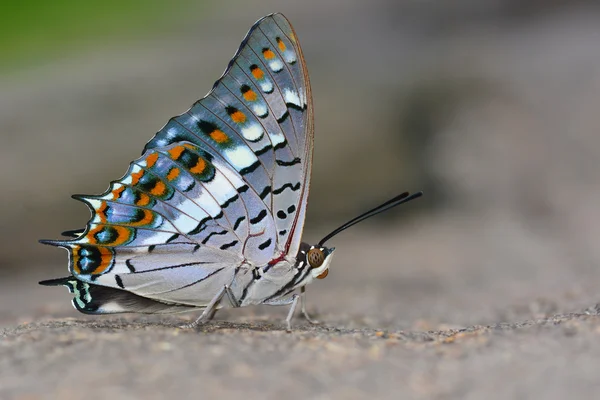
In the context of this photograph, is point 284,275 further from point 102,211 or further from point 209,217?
point 102,211

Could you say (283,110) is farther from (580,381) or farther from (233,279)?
(580,381)

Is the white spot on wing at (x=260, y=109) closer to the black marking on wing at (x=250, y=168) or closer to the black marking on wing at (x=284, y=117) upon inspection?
the black marking on wing at (x=284, y=117)

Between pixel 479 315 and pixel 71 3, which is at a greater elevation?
pixel 71 3

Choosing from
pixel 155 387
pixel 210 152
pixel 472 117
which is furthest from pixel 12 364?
pixel 472 117

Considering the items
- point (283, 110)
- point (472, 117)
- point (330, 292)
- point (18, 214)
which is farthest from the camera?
point (472, 117)

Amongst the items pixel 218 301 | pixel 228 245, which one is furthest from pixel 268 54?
pixel 218 301

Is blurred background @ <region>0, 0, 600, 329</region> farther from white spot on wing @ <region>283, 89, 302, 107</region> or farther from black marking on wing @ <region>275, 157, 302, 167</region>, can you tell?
white spot on wing @ <region>283, 89, 302, 107</region>

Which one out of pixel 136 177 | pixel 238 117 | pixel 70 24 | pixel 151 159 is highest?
pixel 70 24
